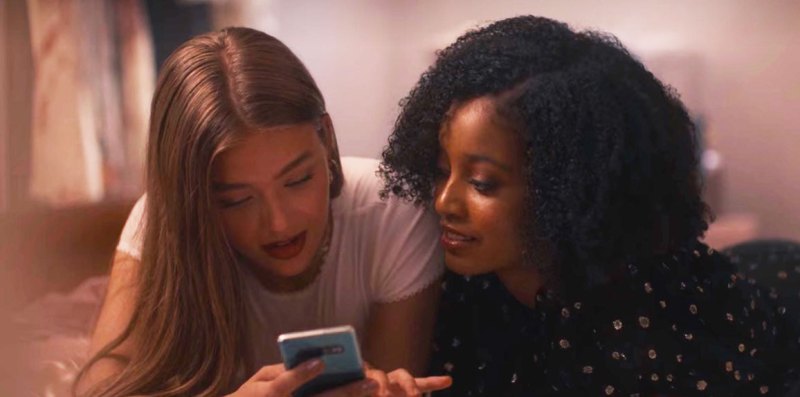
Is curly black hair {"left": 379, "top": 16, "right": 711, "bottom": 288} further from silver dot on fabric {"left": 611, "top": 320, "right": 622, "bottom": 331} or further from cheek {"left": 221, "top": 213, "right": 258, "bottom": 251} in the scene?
cheek {"left": 221, "top": 213, "right": 258, "bottom": 251}

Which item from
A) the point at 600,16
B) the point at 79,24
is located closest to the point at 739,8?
the point at 600,16

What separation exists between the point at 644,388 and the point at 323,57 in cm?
47

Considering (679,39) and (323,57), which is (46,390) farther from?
(679,39)

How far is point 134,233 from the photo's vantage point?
3.24 ft

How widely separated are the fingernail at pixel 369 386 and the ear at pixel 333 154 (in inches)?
10.0

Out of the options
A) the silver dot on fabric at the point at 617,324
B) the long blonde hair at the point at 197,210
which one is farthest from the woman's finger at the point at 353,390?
the silver dot on fabric at the point at 617,324

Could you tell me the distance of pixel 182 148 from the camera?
2.82ft

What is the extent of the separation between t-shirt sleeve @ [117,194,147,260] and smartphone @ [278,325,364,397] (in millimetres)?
287

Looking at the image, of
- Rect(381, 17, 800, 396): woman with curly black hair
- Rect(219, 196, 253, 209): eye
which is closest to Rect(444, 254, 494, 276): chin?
Rect(381, 17, 800, 396): woman with curly black hair

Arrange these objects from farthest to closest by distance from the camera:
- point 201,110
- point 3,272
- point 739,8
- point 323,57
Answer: point 739,8
point 323,57
point 201,110
point 3,272

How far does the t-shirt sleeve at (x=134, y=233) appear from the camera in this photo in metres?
0.98

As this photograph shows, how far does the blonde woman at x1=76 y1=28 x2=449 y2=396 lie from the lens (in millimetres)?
857

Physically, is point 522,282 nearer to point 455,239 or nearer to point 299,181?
point 455,239

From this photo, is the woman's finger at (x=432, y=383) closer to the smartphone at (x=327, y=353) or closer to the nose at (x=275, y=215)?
the smartphone at (x=327, y=353)
